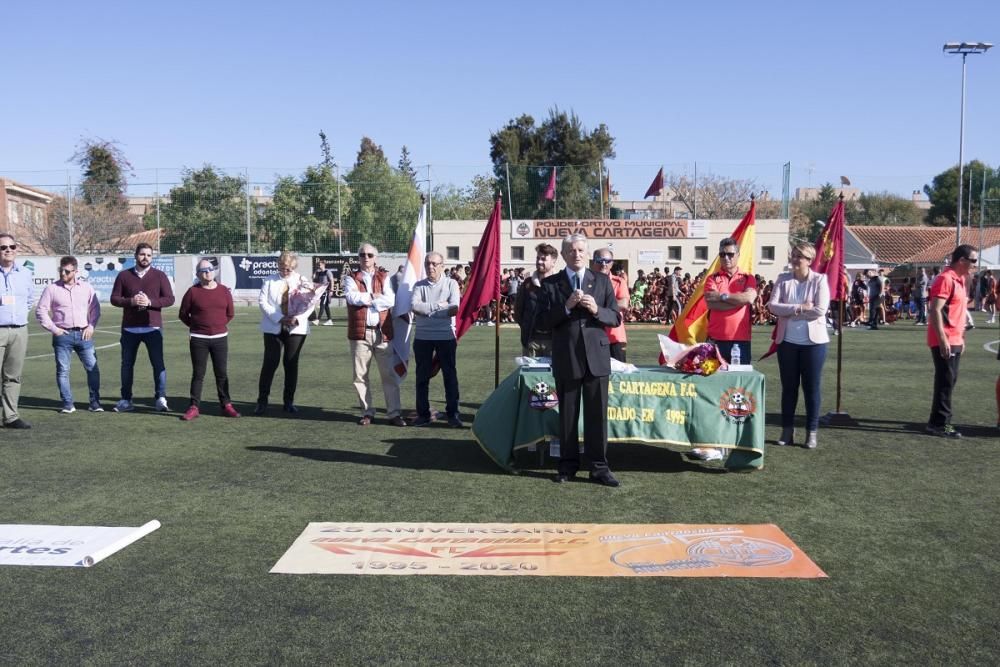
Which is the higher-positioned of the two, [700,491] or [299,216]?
[299,216]

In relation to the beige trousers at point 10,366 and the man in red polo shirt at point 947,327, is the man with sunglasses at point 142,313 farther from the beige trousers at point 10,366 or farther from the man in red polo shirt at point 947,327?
the man in red polo shirt at point 947,327

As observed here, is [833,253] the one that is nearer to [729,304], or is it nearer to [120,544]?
[729,304]

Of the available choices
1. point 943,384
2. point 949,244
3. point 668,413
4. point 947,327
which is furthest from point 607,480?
point 949,244

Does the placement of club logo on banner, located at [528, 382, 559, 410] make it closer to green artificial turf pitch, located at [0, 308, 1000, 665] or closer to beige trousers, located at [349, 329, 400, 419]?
green artificial turf pitch, located at [0, 308, 1000, 665]

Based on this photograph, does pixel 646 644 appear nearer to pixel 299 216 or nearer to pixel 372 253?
pixel 372 253

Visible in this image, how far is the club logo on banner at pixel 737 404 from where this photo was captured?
6.98m

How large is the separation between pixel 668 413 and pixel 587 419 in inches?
32.1

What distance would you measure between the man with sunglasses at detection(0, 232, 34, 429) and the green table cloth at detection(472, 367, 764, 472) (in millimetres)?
5432

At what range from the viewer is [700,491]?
6.42 meters

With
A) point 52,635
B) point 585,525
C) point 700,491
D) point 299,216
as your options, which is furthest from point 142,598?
point 299,216

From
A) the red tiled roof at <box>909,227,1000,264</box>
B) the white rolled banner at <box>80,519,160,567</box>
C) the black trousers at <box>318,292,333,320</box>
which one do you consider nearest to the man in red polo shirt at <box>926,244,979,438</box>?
the white rolled banner at <box>80,519,160,567</box>

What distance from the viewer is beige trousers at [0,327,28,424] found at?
8844mm

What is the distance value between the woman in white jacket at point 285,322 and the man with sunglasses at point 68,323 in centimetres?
195

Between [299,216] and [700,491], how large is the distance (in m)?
33.5
